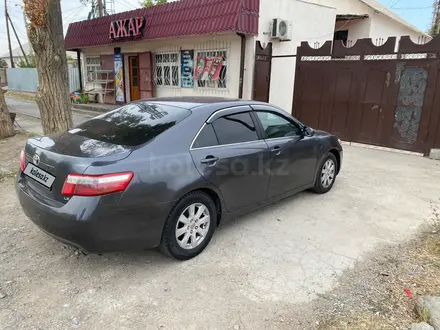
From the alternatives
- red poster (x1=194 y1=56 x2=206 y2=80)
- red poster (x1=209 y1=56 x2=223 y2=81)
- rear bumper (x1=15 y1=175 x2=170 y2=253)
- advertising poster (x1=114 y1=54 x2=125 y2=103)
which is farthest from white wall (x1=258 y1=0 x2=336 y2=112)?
rear bumper (x1=15 y1=175 x2=170 y2=253)

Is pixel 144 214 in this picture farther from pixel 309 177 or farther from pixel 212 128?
pixel 309 177

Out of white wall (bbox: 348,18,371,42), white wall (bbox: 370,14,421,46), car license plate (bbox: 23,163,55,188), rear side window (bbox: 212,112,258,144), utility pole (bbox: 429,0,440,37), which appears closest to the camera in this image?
car license plate (bbox: 23,163,55,188)

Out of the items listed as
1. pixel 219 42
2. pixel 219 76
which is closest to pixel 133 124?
pixel 219 76

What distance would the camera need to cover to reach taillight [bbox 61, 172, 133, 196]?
8.39ft

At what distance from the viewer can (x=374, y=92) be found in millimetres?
8133

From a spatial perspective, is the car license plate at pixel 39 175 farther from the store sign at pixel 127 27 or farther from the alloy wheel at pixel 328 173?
the store sign at pixel 127 27

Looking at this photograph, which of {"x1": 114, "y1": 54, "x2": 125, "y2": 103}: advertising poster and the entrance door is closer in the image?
the entrance door

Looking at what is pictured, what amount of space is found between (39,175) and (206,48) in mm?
9290

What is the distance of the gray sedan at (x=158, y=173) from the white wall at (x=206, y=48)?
21.5 feet

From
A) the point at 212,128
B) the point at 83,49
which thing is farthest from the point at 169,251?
the point at 83,49

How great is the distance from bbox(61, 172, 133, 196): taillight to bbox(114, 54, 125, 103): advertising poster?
1376 cm

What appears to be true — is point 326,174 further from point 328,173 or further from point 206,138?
point 206,138

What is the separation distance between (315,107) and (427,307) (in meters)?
7.35

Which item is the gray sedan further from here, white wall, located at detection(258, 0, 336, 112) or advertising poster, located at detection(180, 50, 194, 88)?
advertising poster, located at detection(180, 50, 194, 88)
